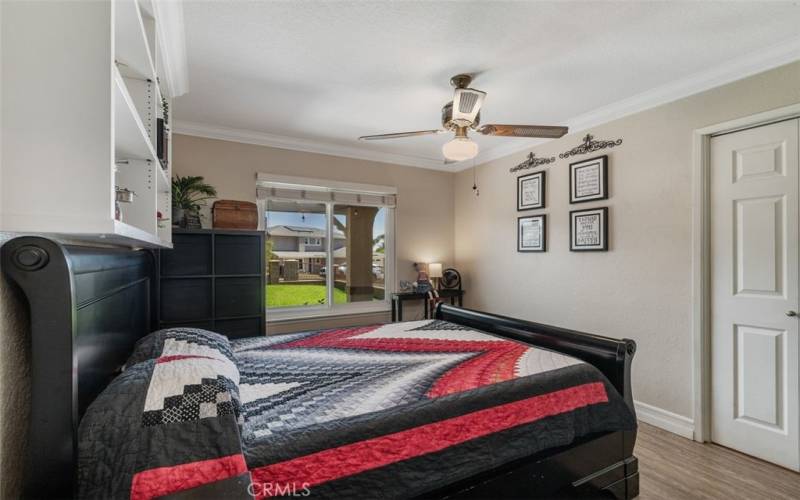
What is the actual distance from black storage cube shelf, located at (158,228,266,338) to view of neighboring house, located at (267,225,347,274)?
85 centimetres

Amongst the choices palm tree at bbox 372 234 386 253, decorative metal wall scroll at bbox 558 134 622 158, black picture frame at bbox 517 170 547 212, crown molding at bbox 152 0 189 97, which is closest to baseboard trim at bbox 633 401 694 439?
black picture frame at bbox 517 170 547 212

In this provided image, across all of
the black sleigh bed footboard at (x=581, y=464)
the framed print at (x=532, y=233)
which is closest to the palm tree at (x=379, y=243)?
the framed print at (x=532, y=233)

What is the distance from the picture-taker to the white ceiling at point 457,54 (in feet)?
6.12

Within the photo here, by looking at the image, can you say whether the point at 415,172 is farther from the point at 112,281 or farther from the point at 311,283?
the point at 112,281

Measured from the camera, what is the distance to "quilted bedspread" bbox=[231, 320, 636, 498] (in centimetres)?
114

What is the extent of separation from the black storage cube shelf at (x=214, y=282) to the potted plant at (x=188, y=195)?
0.29 metres

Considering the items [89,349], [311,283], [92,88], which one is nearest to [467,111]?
[92,88]

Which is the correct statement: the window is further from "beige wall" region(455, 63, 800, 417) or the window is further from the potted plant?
"beige wall" region(455, 63, 800, 417)

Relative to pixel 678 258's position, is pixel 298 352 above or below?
below

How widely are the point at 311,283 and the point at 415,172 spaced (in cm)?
191

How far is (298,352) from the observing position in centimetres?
209

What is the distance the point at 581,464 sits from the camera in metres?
1.65

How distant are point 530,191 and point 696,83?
1.57m

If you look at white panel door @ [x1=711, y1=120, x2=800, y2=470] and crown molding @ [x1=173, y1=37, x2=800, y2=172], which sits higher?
crown molding @ [x1=173, y1=37, x2=800, y2=172]
